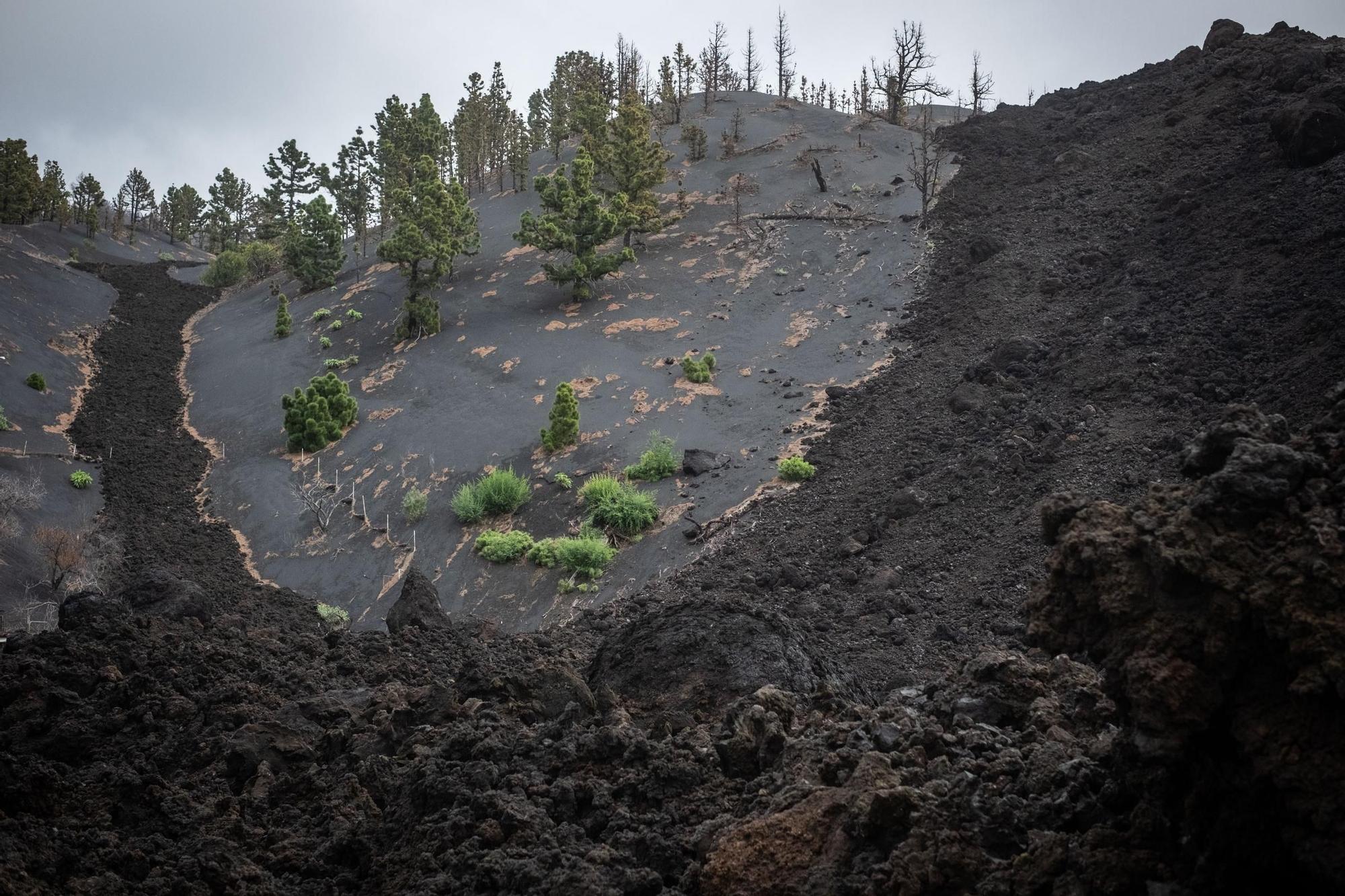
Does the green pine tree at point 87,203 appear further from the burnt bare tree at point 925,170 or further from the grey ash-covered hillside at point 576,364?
the burnt bare tree at point 925,170

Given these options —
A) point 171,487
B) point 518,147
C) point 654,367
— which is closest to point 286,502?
point 171,487

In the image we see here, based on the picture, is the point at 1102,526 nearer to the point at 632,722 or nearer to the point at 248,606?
Result: the point at 632,722

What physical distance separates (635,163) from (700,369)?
618 inches

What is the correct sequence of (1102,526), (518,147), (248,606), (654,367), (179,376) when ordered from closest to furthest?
(1102,526), (248,606), (654,367), (179,376), (518,147)

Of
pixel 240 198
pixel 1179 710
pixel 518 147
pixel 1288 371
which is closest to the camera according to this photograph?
pixel 1179 710

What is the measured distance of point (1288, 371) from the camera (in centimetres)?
1638

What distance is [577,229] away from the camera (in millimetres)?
34625

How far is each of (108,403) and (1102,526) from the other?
36963 mm

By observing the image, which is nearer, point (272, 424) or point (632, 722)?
point (632, 722)

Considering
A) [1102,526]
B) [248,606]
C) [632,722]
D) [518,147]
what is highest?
[518,147]

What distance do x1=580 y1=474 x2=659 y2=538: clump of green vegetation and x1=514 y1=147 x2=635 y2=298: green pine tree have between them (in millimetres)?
14577

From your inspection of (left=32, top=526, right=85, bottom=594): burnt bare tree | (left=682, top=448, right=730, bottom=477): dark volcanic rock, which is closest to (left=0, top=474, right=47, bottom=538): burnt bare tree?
(left=32, top=526, right=85, bottom=594): burnt bare tree

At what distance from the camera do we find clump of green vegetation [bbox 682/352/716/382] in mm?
26969

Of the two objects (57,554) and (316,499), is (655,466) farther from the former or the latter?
(57,554)
